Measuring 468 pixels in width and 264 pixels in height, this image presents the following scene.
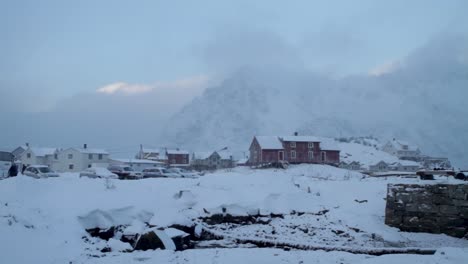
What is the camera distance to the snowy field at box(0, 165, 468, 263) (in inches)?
412

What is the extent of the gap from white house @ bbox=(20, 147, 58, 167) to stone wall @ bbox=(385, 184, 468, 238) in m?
70.2

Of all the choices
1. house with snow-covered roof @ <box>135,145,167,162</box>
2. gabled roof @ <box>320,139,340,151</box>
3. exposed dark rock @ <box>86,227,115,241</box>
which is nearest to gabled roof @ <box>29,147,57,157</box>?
house with snow-covered roof @ <box>135,145,167,162</box>

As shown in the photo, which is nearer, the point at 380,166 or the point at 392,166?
the point at 392,166

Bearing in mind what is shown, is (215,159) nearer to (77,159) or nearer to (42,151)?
(77,159)

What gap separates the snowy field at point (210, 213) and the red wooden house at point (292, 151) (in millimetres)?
46664

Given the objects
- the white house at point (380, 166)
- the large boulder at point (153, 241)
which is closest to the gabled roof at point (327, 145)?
the white house at point (380, 166)

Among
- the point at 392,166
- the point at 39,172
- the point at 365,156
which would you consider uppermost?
the point at 365,156

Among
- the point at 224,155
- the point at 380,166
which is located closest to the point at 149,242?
the point at 380,166

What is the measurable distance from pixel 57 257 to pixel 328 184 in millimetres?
20995

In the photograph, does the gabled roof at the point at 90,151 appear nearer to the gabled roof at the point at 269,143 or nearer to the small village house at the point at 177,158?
the small village house at the point at 177,158

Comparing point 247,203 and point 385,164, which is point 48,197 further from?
point 385,164

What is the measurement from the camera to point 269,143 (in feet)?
248

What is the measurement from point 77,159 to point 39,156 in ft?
24.0

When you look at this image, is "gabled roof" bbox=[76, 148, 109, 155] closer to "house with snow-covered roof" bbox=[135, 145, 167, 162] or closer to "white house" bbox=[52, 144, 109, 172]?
"white house" bbox=[52, 144, 109, 172]
